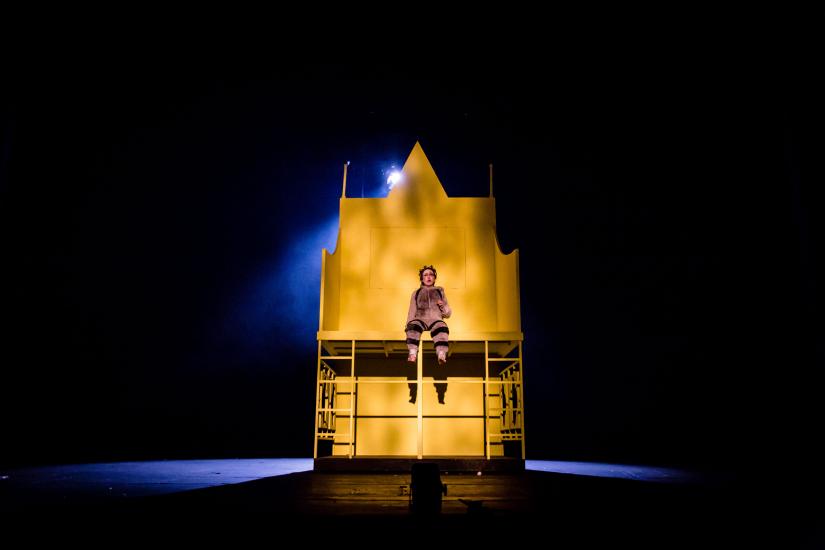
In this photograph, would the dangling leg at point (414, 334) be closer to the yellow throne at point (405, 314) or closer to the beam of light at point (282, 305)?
the yellow throne at point (405, 314)

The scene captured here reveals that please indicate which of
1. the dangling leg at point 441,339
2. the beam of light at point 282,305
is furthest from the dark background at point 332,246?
the dangling leg at point 441,339

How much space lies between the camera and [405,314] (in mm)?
7266

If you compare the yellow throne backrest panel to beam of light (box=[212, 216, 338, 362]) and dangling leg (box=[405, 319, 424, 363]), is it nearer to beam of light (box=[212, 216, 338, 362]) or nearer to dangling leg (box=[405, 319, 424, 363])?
dangling leg (box=[405, 319, 424, 363])

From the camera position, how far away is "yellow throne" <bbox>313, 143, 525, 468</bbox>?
6910 millimetres

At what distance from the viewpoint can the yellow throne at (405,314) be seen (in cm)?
691

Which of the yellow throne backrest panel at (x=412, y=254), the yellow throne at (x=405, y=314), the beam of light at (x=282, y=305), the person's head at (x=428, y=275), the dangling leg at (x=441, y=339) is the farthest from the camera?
the beam of light at (x=282, y=305)

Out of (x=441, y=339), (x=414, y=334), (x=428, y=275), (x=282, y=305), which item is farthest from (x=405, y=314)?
(x=282, y=305)

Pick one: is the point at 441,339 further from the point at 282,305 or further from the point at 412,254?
the point at 282,305

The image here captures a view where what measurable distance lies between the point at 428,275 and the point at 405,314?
788 millimetres

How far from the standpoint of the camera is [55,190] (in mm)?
8734

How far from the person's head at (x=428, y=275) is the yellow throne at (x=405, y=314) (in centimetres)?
58

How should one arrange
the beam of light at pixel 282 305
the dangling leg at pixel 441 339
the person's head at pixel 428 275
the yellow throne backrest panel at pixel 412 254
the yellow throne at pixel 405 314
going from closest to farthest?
1. the dangling leg at pixel 441 339
2. the person's head at pixel 428 275
3. the yellow throne at pixel 405 314
4. the yellow throne backrest panel at pixel 412 254
5. the beam of light at pixel 282 305

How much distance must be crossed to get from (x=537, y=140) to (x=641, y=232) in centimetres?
243

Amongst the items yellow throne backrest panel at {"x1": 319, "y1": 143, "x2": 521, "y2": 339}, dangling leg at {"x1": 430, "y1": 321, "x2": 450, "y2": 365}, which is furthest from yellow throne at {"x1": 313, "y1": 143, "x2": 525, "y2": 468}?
dangling leg at {"x1": 430, "y1": 321, "x2": 450, "y2": 365}
